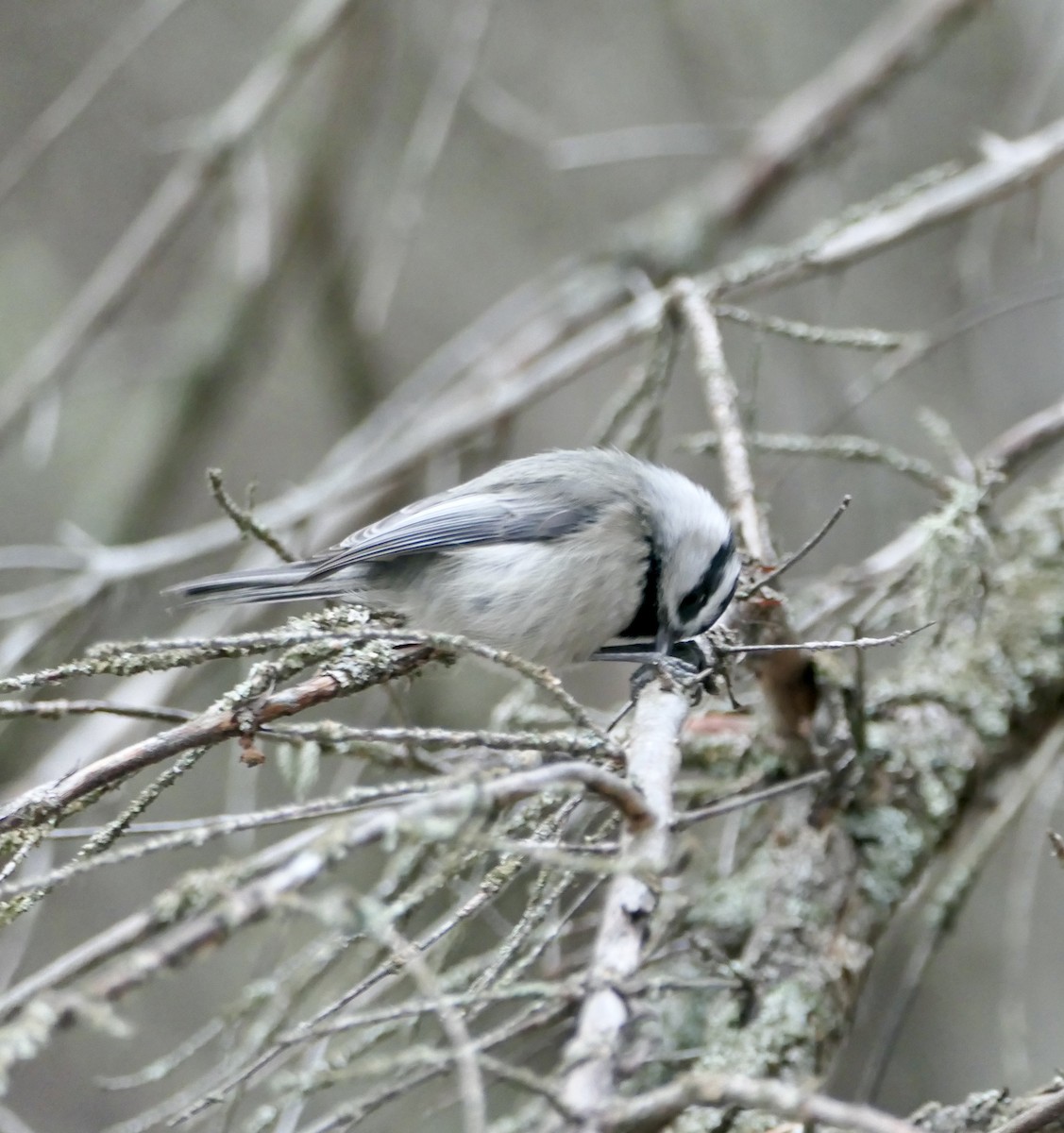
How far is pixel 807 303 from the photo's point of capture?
465 centimetres

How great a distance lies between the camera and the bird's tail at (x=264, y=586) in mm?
2295

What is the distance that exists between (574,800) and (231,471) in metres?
4.22

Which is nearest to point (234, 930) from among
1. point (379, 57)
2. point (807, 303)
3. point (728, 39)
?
point (379, 57)

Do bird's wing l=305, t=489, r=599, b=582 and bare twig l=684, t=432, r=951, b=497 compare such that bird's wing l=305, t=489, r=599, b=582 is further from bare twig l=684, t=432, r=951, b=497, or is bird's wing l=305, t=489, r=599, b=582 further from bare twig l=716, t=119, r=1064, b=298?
bare twig l=716, t=119, r=1064, b=298

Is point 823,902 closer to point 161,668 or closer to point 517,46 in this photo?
point 161,668

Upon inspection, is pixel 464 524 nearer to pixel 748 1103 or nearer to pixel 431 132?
pixel 431 132

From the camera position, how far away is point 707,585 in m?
2.14

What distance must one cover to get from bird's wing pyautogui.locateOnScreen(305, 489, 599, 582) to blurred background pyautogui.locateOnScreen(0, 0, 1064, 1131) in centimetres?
57

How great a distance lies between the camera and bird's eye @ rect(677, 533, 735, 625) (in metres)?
2.09

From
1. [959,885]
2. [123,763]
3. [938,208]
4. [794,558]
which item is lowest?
[959,885]

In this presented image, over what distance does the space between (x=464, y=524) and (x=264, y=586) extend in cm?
43

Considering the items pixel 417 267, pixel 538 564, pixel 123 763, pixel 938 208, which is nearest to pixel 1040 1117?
pixel 123 763

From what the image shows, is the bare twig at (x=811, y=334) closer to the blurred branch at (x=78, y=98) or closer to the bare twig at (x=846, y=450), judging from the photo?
the bare twig at (x=846, y=450)

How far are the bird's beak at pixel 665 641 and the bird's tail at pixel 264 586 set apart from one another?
26.1 inches
